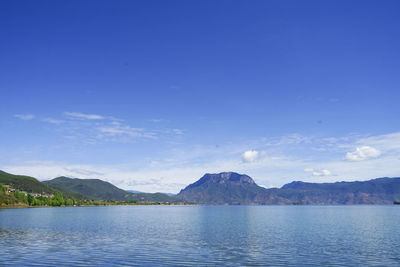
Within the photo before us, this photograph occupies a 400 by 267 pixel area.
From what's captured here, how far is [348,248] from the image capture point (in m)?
63.5

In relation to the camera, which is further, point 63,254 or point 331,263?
point 63,254

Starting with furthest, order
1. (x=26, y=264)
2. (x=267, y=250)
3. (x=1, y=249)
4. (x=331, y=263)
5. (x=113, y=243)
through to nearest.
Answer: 1. (x=113, y=243)
2. (x=267, y=250)
3. (x=1, y=249)
4. (x=331, y=263)
5. (x=26, y=264)

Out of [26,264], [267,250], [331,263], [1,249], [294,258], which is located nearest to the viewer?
[26,264]

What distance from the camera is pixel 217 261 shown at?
161 feet

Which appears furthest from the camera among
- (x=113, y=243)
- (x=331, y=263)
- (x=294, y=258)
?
(x=113, y=243)

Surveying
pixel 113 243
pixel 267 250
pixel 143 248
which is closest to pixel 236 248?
pixel 267 250

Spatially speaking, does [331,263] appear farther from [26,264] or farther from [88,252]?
[26,264]

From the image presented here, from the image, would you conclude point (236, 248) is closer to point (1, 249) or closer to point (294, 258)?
point (294, 258)

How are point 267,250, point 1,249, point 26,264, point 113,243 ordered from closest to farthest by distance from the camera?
point 26,264, point 1,249, point 267,250, point 113,243

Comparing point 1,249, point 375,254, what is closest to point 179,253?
point 1,249

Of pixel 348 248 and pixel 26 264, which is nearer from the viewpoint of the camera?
pixel 26 264

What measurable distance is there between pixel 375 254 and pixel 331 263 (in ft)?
49.1

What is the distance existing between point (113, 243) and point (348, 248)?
2029 inches

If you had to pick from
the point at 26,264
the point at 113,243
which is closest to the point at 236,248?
the point at 113,243
